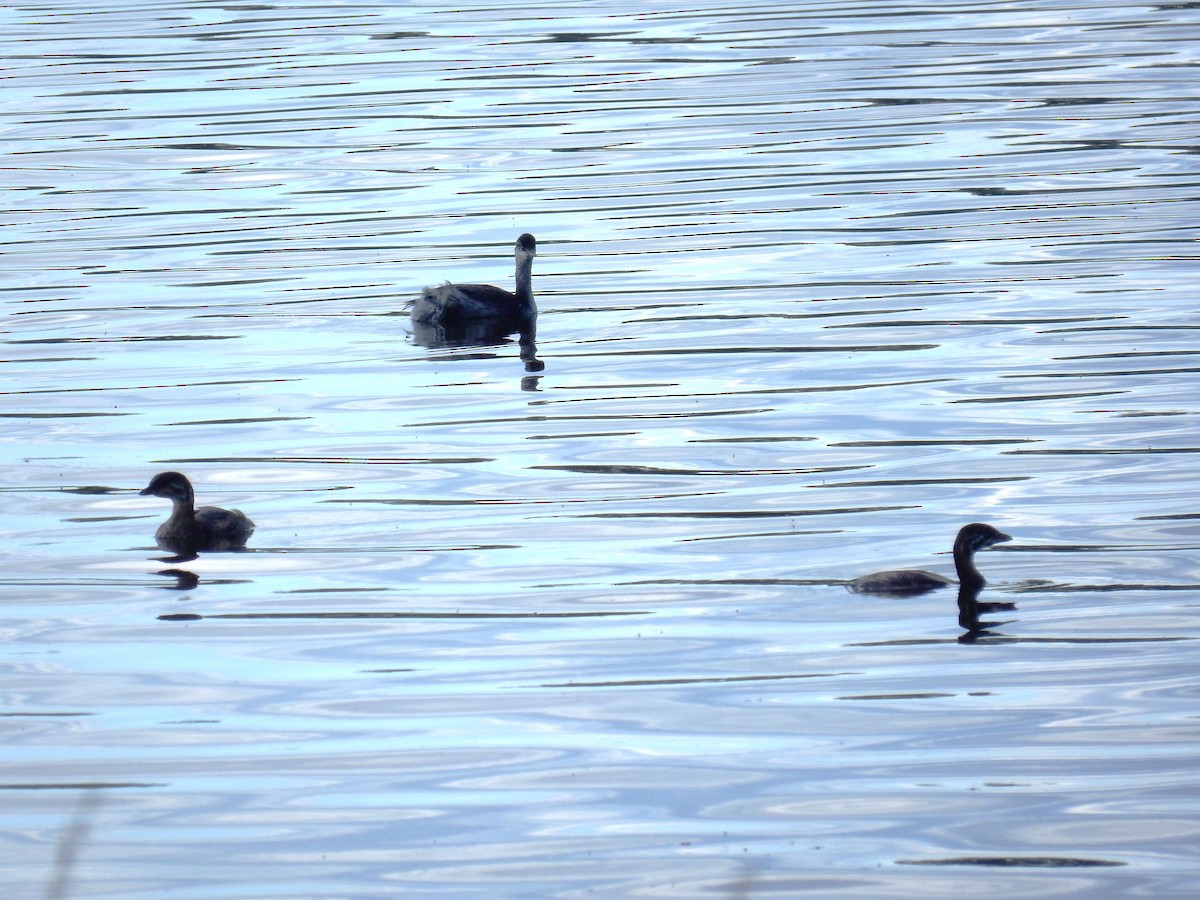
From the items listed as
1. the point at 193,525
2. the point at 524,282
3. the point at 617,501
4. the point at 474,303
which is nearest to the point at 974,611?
the point at 617,501

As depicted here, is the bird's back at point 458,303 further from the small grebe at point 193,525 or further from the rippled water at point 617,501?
the small grebe at point 193,525

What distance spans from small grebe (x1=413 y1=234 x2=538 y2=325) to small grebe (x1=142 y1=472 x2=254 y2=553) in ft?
20.4

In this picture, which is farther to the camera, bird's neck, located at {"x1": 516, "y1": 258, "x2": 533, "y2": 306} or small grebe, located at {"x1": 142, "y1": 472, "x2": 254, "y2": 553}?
bird's neck, located at {"x1": 516, "y1": 258, "x2": 533, "y2": 306}

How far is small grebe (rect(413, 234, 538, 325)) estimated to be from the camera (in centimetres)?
1881

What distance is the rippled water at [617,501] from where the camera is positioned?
879 cm

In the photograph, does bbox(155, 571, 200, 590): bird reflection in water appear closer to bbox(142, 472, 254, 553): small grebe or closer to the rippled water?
the rippled water

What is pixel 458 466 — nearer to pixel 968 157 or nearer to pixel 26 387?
pixel 26 387

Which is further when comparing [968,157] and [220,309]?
[968,157]

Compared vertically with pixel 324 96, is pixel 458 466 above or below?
below

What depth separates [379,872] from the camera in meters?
8.38

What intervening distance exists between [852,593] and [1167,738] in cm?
229

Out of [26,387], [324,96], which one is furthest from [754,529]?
[324,96]

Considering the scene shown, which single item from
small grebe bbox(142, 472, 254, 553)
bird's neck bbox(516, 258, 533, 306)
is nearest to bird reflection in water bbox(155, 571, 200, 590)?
small grebe bbox(142, 472, 254, 553)

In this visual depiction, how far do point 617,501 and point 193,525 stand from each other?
8.30ft
